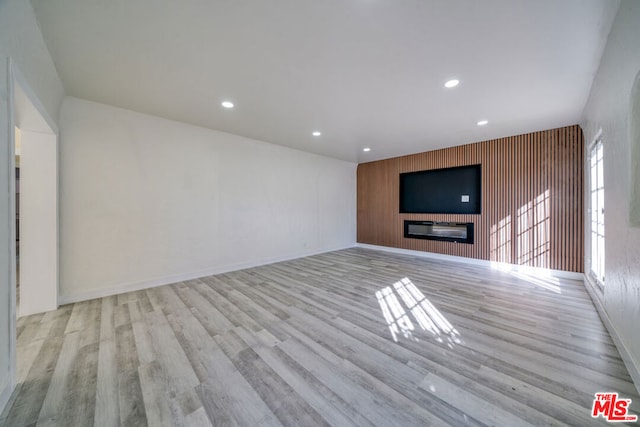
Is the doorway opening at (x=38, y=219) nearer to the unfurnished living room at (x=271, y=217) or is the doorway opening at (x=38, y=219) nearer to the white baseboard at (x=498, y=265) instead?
the unfurnished living room at (x=271, y=217)

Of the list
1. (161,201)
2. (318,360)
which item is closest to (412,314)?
(318,360)

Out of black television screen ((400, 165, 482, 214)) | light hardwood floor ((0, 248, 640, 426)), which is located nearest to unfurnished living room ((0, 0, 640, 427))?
light hardwood floor ((0, 248, 640, 426))

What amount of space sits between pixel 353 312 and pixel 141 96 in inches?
158

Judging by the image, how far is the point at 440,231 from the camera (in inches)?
225

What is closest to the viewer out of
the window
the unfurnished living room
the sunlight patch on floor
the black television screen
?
the unfurnished living room

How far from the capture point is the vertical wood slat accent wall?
4043 millimetres

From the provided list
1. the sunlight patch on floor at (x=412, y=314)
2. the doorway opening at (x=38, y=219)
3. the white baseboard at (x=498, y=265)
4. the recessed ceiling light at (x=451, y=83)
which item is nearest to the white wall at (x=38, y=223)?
the doorway opening at (x=38, y=219)

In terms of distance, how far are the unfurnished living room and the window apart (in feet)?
0.22

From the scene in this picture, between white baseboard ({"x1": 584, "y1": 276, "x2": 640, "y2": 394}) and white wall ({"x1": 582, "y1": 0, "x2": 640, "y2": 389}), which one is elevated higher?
white wall ({"x1": 582, "y1": 0, "x2": 640, "y2": 389})

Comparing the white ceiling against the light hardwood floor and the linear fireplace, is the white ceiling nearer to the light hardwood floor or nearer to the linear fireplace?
the linear fireplace

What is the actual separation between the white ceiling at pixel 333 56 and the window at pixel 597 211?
81 centimetres

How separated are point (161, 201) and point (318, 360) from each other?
142 inches

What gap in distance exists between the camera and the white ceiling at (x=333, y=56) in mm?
1701

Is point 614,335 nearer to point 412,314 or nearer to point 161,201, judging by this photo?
point 412,314
